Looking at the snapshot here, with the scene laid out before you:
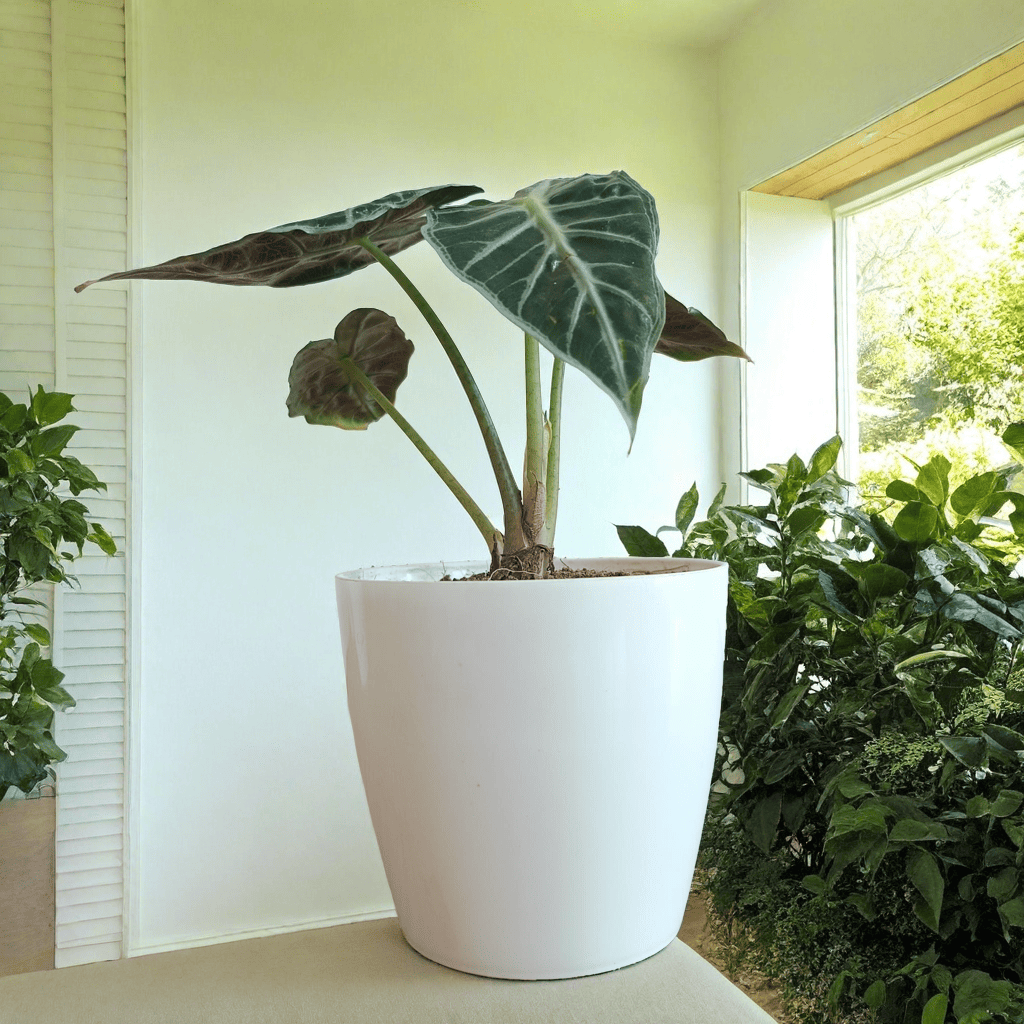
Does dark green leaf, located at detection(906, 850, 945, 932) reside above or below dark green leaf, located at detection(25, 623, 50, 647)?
below

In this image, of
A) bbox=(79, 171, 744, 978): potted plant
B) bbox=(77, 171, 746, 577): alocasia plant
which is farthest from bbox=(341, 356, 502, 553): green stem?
bbox=(79, 171, 744, 978): potted plant

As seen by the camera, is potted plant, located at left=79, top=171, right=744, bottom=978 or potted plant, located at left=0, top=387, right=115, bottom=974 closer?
potted plant, located at left=79, top=171, right=744, bottom=978

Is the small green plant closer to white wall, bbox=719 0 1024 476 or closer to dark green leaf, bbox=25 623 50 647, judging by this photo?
dark green leaf, bbox=25 623 50 647

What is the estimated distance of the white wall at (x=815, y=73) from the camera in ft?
4.64

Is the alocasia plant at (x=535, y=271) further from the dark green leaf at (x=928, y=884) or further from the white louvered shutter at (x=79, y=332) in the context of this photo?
the white louvered shutter at (x=79, y=332)

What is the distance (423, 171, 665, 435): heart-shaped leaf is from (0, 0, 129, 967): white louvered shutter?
4.38 feet

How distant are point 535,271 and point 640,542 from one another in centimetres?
51

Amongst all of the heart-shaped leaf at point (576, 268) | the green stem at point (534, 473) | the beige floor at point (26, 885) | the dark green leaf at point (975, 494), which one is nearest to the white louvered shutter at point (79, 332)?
the beige floor at point (26, 885)

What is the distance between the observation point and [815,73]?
173 centimetres

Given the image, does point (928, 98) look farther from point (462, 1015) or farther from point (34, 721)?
point (34, 721)

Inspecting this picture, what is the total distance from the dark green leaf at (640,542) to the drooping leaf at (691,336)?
7.7 inches

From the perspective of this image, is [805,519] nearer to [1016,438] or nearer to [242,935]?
[1016,438]

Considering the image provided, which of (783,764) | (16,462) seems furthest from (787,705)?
(16,462)

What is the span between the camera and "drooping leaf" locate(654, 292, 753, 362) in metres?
0.90
